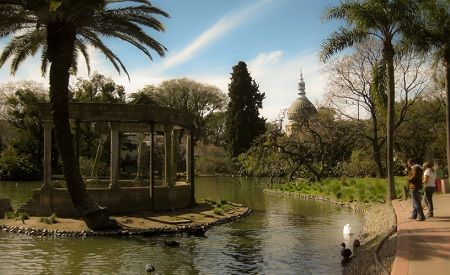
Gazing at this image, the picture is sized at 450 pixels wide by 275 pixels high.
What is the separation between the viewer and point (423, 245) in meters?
10.6

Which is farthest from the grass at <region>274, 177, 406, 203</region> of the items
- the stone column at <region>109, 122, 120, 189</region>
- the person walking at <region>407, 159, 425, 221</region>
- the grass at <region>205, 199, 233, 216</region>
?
the stone column at <region>109, 122, 120, 189</region>

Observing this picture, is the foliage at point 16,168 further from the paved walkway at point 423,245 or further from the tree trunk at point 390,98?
the paved walkway at point 423,245

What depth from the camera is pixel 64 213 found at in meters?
19.5

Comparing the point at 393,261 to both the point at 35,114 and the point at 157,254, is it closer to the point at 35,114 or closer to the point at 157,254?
the point at 157,254

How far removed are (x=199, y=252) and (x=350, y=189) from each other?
16.7 metres

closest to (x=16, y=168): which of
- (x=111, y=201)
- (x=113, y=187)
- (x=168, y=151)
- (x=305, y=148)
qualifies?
(x=305, y=148)

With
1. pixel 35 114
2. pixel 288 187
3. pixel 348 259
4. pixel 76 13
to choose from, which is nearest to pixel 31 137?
pixel 35 114

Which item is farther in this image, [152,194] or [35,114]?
[35,114]

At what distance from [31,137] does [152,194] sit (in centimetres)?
3999

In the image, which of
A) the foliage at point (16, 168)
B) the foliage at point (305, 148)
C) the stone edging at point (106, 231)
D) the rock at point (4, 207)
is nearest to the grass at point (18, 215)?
the rock at point (4, 207)

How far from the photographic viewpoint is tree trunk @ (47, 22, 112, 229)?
17.0 metres

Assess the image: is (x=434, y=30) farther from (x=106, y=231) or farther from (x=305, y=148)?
(x=305, y=148)

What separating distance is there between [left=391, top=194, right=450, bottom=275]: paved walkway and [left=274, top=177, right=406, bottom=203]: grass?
10258 mm

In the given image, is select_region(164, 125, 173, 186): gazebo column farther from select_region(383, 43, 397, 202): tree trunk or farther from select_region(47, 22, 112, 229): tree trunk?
select_region(383, 43, 397, 202): tree trunk
